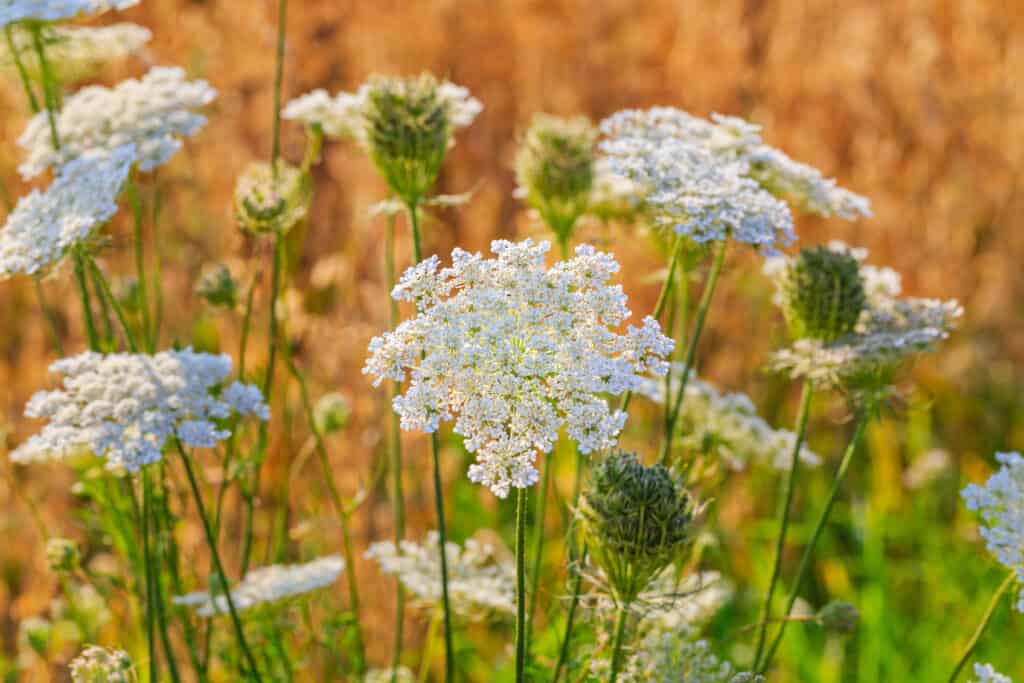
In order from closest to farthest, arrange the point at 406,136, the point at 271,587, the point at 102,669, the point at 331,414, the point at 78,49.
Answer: the point at 102,669 < the point at 406,136 < the point at 271,587 < the point at 78,49 < the point at 331,414

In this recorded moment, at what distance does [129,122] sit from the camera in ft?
7.13

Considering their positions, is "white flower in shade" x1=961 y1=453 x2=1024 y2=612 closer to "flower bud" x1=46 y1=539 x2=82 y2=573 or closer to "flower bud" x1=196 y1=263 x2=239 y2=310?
"flower bud" x1=196 y1=263 x2=239 y2=310

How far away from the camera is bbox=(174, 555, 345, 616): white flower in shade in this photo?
209 cm

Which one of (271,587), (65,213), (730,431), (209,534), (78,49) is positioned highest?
(78,49)

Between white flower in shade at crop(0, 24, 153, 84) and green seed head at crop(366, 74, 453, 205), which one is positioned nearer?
green seed head at crop(366, 74, 453, 205)

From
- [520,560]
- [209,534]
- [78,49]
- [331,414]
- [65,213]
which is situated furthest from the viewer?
[331,414]

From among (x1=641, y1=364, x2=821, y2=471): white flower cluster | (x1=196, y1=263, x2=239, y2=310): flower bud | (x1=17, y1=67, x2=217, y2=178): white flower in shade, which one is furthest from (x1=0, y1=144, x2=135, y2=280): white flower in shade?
(x1=641, y1=364, x2=821, y2=471): white flower cluster

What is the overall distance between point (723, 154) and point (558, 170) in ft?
1.07

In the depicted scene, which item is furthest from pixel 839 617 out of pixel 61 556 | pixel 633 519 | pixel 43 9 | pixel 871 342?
pixel 43 9

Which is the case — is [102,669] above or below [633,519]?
below

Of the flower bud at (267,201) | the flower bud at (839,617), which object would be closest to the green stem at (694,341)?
the flower bud at (839,617)

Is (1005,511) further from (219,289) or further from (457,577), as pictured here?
(219,289)

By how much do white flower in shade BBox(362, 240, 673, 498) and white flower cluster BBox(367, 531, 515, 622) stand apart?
732 millimetres

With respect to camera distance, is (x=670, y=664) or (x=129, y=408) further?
(x=670, y=664)
